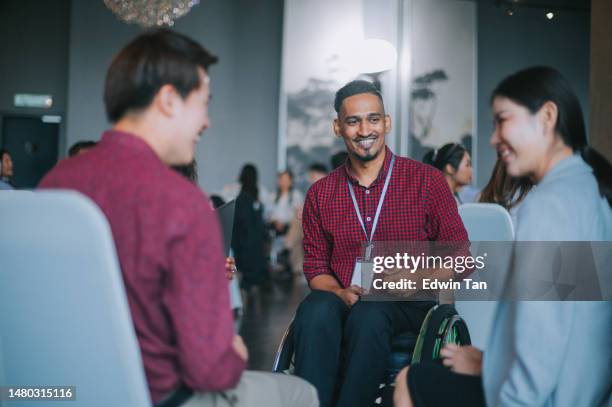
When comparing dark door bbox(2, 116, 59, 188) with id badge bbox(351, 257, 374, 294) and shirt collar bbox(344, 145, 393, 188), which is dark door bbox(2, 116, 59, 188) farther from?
id badge bbox(351, 257, 374, 294)

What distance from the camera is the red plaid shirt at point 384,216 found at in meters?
2.85

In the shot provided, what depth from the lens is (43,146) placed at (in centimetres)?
1240

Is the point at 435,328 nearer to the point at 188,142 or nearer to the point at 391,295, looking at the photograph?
the point at 391,295

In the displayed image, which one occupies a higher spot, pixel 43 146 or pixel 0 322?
pixel 43 146

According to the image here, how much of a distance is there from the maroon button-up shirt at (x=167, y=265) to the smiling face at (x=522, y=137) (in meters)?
0.75

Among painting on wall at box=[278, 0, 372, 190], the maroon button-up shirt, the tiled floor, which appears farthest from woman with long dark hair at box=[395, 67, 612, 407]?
painting on wall at box=[278, 0, 372, 190]

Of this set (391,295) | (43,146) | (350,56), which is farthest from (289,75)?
(391,295)

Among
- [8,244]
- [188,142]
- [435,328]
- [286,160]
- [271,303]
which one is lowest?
[271,303]

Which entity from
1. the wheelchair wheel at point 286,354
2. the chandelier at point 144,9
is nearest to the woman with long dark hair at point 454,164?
the wheelchair wheel at point 286,354

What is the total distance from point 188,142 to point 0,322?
519 mm

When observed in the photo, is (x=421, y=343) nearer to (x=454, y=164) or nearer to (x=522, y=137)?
(x=522, y=137)

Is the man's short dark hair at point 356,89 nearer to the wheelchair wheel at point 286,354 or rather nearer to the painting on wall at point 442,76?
the wheelchair wheel at point 286,354

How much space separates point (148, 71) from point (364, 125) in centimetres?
160

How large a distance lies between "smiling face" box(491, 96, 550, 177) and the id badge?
43.8 inches
